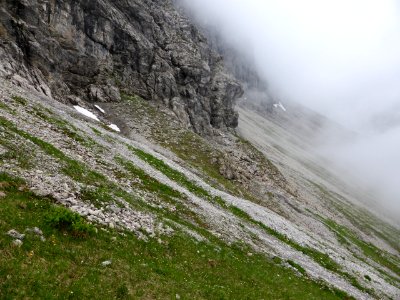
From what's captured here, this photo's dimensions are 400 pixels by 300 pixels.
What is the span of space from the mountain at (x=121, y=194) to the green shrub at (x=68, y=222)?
0.28 ft

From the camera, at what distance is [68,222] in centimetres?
2214

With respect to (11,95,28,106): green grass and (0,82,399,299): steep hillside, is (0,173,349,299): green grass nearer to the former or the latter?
(0,82,399,299): steep hillside

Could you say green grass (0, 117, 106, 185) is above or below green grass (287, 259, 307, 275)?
below

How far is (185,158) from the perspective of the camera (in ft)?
256

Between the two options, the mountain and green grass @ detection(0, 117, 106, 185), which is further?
green grass @ detection(0, 117, 106, 185)

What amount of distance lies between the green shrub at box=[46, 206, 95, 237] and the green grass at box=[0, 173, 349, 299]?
26cm

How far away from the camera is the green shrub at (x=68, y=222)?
21.7 meters

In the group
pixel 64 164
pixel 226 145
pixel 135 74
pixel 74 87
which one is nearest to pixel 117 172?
pixel 64 164

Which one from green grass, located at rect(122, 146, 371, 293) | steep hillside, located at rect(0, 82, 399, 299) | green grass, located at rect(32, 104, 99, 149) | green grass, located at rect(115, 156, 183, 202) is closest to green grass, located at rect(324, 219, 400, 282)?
steep hillside, located at rect(0, 82, 399, 299)

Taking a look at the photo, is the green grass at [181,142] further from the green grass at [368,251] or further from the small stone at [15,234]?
the small stone at [15,234]

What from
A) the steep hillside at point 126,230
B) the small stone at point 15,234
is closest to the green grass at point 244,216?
the steep hillside at point 126,230

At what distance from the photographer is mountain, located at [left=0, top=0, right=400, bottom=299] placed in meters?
20.1

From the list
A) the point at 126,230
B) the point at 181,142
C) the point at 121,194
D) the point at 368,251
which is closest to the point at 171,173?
the point at 121,194

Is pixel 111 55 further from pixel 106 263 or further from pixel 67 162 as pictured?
pixel 106 263
